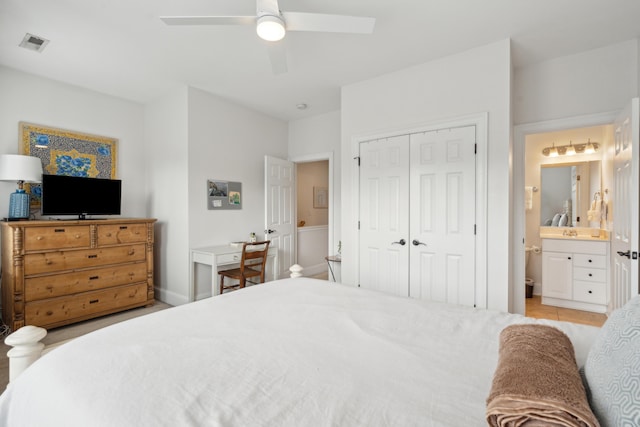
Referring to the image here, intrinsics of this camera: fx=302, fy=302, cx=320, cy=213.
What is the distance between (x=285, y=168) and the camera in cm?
481

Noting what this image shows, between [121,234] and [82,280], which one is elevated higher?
[121,234]

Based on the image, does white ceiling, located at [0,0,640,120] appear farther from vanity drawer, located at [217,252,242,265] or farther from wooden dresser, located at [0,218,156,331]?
vanity drawer, located at [217,252,242,265]

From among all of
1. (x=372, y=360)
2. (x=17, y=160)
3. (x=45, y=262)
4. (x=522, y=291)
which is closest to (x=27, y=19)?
(x=17, y=160)

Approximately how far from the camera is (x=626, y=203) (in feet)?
7.86

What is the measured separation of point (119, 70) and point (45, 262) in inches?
82.8

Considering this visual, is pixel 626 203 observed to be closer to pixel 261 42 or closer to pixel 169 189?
pixel 261 42

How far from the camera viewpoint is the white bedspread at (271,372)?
2.64ft

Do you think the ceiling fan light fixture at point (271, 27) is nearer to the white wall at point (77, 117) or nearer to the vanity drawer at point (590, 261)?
the white wall at point (77, 117)

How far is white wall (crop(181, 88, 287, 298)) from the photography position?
3756 mm

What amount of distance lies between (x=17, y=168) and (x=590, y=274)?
20.8ft

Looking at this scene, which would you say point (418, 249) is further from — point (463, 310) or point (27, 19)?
point (27, 19)

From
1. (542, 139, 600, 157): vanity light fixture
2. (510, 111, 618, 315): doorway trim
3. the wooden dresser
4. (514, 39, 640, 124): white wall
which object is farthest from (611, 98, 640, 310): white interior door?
the wooden dresser

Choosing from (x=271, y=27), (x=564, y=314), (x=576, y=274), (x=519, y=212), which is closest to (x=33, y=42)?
(x=271, y=27)

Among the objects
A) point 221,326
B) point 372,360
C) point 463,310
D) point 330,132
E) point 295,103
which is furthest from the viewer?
point 330,132
